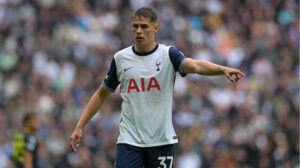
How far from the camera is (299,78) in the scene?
19.9 metres

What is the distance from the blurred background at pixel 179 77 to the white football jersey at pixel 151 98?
24.2 feet

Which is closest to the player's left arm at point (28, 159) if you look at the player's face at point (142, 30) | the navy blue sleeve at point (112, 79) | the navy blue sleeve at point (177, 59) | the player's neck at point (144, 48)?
the navy blue sleeve at point (112, 79)

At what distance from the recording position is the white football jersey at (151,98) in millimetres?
8797

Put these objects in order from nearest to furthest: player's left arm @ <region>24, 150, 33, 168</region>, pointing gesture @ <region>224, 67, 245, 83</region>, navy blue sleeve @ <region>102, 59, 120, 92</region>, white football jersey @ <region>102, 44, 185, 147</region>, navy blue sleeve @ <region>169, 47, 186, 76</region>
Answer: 1. pointing gesture @ <region>224, 67, 245, 83</region>
2. navy blue sleeve @ <region>169, 47, 186, 76</region>
3. white football jersey @ <region>102, 44, 185, 147</region>
4. navy blue sleeve @ <region>102, 59, 120, 92</region>
5. player's left arm @ <region>24, 150, 33, 168</region>

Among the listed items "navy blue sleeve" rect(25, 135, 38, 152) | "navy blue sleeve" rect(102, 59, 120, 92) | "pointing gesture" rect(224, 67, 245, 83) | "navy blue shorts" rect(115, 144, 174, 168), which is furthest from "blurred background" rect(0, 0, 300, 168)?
"pointing gesture" rect(224, 67, 245, 83)

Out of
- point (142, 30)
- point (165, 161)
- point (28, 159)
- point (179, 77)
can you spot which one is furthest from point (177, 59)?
point (179, 77)

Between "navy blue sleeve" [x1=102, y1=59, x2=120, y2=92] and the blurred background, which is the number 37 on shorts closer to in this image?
"navy blue sleeve" [x1=102, y1=59, x2=120, y2=92]

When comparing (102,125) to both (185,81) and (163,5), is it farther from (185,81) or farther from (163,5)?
(163,5)

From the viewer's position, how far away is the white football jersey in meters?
8.80

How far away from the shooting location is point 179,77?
64.3ft

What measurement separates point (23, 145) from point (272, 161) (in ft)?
19.2

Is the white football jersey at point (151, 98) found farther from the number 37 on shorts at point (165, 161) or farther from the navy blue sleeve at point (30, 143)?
the navy blue sleeve at point (30, 143)

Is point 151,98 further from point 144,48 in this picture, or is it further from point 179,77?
point 179,77

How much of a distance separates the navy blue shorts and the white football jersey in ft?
0.18
